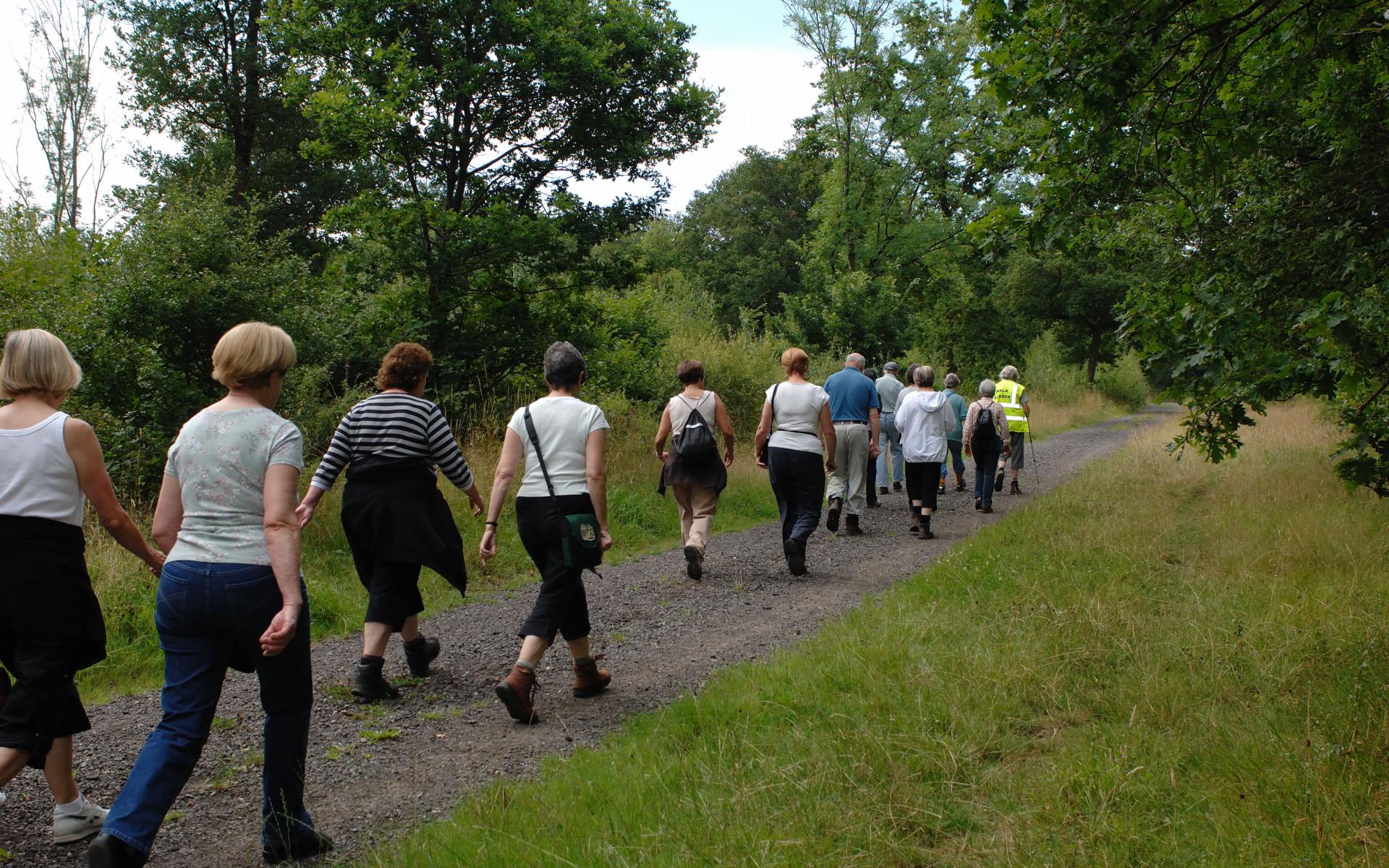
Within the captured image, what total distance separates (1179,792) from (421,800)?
310cm

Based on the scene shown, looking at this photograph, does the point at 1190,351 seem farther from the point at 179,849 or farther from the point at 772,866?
the point at 179,849

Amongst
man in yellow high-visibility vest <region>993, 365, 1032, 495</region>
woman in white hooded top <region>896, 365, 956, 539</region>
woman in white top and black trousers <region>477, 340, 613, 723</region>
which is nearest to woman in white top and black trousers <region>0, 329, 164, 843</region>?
woman in white top and black trousers <region>477, 340, 613, 723</region>

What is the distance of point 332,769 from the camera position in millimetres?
4629

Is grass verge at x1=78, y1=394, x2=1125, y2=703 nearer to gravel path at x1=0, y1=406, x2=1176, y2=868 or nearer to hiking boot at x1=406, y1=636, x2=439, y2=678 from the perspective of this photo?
gravel path at x1=0, y1=406, x2=1176, y2=868

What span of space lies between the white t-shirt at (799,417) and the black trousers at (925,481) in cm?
270

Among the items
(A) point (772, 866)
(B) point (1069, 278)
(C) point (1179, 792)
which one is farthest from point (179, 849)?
(B) point (1069, 278)

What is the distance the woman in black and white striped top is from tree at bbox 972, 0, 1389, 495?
372 centimetres

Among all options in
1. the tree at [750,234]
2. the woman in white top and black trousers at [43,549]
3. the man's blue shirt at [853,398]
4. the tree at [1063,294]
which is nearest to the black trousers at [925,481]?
the man's blue shirt at [853,398]

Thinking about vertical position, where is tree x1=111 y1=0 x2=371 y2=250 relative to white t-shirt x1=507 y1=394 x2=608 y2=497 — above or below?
above

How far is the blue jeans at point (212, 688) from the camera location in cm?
321

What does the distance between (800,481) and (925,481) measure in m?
2.94

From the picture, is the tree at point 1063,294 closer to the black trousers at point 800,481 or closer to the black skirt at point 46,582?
the black trousers at point 800,481

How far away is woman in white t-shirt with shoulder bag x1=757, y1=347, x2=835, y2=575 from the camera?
368 inches

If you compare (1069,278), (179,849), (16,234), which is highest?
(1069,278)
